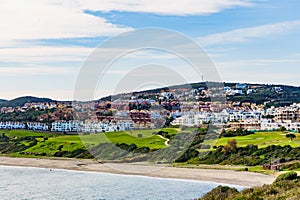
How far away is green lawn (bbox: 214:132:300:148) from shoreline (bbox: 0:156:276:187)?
848cm

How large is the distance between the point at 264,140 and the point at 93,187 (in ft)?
66.4

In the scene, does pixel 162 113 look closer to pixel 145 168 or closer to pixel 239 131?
pixel 239 131

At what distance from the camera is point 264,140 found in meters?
46.1

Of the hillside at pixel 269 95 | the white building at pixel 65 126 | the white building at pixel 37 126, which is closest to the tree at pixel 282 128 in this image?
the white building at pixel 65 126

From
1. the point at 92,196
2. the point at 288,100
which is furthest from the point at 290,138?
Result: the point at 288,100

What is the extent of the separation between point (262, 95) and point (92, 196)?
231 feet

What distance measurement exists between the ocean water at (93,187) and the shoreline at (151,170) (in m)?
1.38

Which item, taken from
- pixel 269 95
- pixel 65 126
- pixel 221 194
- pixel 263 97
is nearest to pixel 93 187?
pixel 221 194

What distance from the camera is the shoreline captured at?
105ft

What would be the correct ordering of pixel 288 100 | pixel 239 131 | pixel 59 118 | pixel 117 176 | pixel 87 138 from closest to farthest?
1. pixel 117 176
2. pixel 87 138
3. pixel 239 131
4. pixel 59 118
5. pixel 288 100

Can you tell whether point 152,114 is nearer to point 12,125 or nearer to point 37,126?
point 37,126

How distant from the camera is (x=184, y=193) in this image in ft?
93.2

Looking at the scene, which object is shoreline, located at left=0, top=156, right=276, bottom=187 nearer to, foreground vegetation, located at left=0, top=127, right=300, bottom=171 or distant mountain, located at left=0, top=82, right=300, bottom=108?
foreground vegetation, located at left=0, top=127, right=300, bottom=171

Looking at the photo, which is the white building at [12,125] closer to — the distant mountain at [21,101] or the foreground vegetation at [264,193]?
the distant mountain at [21,101]
